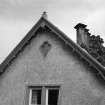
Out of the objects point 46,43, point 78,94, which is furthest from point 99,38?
point 78,94

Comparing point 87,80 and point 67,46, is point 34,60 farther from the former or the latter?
point 87,80

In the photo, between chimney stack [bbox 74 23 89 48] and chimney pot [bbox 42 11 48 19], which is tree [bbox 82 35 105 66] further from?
chimney pot [bbox 42 11 48 19]

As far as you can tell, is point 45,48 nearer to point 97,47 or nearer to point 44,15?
point 44,15

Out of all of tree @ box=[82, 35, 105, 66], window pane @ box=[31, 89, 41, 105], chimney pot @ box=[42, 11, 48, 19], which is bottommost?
window pane @ box=[31, 89, 41, 105]

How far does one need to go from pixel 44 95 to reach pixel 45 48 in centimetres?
250

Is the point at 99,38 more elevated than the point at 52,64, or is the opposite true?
the point at 99,38

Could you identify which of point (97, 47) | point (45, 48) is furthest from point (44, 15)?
point (97, 47)

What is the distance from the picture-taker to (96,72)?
37.8 ft

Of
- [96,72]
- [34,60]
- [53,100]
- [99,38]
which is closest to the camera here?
[96,72]

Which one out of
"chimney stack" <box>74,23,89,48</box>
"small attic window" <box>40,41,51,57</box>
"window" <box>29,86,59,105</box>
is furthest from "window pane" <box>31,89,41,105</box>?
"chimney stack" <box>74,23,89,48</box>

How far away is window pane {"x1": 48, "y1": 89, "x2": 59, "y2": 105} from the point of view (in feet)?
40.4

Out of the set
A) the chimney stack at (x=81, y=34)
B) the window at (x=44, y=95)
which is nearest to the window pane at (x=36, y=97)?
the window at (x=44, y=95)

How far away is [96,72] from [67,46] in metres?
2.13

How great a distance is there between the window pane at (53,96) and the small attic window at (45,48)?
1.98 m
